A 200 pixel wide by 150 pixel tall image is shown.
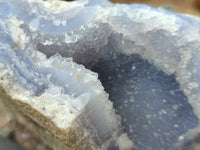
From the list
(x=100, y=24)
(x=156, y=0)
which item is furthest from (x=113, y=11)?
(x=156, y=0)

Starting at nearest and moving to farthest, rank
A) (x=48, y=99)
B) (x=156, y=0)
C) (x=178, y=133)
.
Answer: (x=48, y=99) → (x=178, y=133) → (x=156, y=0)

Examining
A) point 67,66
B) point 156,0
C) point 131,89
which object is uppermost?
point 67,66

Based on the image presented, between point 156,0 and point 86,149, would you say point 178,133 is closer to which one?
point 86,149

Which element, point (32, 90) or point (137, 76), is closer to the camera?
point (32, 90)

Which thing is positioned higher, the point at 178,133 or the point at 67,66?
the point at 67,66

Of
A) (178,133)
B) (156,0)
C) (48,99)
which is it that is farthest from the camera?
(156,0)
